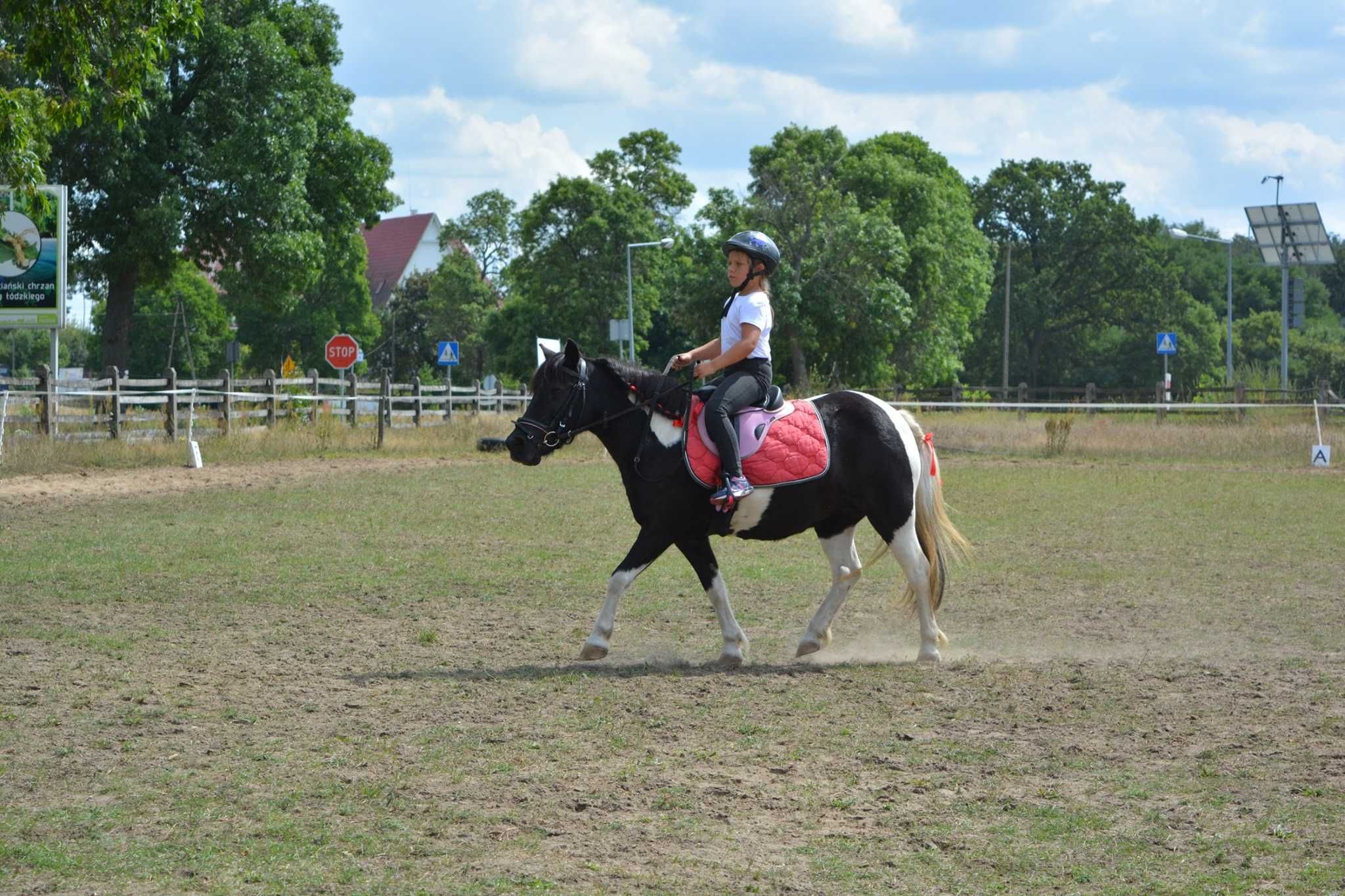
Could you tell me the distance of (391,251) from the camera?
105188 mm

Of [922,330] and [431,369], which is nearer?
[922,330]

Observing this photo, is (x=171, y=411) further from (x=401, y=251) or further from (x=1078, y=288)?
(x=401, y=251)

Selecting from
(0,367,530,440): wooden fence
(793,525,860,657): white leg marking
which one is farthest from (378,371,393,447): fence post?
(793,525,860,657): white leg marking

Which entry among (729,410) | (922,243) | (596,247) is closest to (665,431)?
(729,410)

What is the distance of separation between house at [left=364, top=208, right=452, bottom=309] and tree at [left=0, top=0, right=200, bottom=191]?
286ft

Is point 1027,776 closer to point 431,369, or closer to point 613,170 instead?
point 613,170

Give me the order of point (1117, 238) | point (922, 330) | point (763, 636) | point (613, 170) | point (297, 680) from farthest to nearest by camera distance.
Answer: point (1117, 238)
point (613, 170)
point (922, 330)
point (763, 636)
point (297, 680)

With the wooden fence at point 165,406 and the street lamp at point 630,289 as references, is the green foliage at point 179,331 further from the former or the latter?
the wooden fence at point 165,406

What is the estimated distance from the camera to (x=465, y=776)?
5484mm

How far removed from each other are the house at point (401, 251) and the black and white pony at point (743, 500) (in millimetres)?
95176

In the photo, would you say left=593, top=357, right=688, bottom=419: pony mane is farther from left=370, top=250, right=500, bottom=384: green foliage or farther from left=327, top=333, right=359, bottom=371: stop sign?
left=370, top=250, right=500, bottom=384: green foliage

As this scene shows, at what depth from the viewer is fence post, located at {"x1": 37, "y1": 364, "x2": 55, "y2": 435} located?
2420 cm

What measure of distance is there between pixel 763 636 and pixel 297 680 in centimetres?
327

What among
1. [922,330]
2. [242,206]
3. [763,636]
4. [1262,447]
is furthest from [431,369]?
[763,636]
